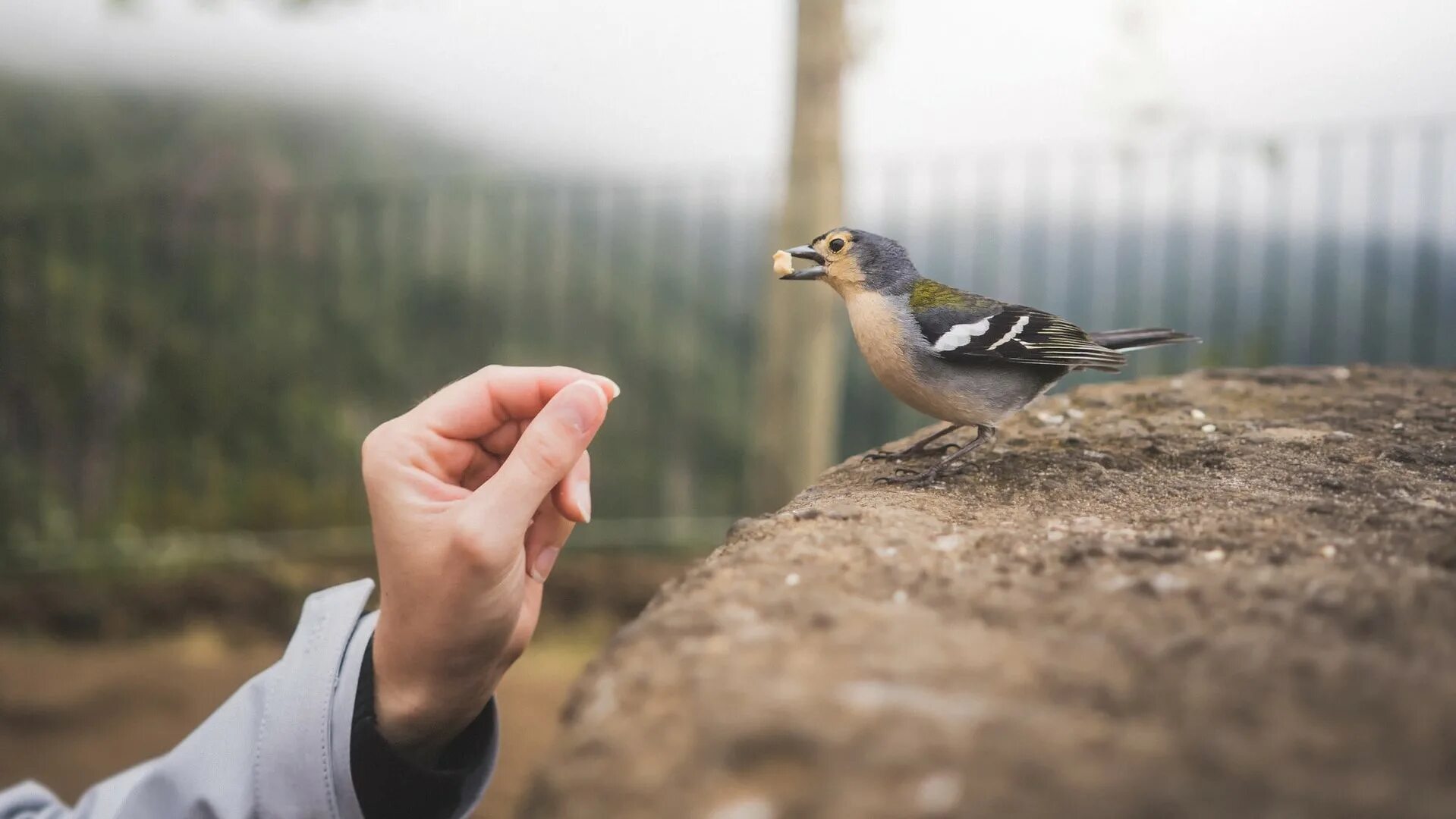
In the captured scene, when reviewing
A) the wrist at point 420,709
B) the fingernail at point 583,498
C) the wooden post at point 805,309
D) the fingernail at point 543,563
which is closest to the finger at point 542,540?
the fingernail at point 543,563

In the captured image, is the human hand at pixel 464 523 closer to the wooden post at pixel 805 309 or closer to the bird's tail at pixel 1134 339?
the bird's tail at pixel 1134 339

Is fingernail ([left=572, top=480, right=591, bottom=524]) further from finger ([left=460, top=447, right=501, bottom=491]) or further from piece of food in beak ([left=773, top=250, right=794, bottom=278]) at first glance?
piece of food in beak ([left=773, top=250, right=794, bottom=278])

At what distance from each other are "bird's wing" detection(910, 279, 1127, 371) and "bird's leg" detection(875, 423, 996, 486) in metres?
0.19

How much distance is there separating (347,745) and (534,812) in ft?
3.81

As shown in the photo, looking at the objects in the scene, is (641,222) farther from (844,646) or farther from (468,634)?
(844,646)

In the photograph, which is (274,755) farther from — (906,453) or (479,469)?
(906,453)

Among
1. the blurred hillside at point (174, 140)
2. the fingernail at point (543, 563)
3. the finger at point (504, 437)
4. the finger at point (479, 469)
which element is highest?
the blurred hillside at point (174, 140)

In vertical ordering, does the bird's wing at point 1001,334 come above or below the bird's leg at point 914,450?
above

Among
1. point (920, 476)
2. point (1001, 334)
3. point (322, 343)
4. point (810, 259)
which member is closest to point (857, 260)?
point (810, 259)

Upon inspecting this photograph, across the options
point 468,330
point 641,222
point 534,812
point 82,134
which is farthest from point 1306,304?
point 82,134

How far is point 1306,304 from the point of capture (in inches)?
257

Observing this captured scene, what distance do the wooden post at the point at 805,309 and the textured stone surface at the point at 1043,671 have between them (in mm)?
2951

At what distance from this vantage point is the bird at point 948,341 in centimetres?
252

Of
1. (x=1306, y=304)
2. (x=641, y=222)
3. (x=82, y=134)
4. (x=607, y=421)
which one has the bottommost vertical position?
(x=607, y=421)
